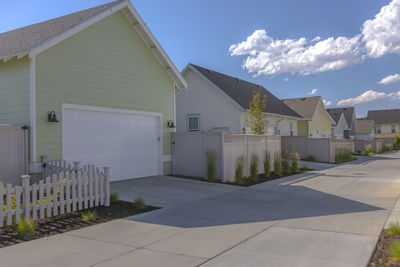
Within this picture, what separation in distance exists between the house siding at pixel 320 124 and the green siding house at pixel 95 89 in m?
23.2

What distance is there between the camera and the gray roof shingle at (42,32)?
10250mm

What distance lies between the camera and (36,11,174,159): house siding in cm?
1035

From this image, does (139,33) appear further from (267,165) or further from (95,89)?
(267,165)

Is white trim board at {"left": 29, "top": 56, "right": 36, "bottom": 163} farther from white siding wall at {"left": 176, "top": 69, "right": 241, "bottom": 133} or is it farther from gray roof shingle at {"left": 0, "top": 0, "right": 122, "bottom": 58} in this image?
white siding wall at {"left": 176, "top": 69, "right": 241, "bottom": 133}

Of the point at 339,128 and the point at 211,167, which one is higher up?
the point at 339,128

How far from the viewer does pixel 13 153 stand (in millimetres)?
9516

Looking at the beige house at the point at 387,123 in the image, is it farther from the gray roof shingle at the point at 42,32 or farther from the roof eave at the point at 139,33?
the gray roof shingle at the point at 42,32

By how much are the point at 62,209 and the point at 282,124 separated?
23346mm

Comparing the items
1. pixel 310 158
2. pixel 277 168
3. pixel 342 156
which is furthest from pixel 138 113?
pixel 342 156

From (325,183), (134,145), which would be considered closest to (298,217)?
(325,183)

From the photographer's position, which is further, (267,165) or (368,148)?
(368,148)

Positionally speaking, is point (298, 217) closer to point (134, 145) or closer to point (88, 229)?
point (88, 229)

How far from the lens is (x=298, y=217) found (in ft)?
24.9

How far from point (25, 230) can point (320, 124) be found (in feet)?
117
